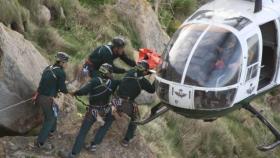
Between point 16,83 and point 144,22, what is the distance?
26.0ft

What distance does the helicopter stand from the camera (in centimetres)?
999

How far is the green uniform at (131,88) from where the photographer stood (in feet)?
36.6

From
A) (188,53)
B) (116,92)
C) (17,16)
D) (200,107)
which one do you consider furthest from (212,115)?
(17,16)

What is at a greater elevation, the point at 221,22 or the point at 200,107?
the point at 221,22

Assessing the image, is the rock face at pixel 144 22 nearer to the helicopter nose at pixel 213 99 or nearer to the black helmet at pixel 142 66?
the black helmet at pixel 142 66

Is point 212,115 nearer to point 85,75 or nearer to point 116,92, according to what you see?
point 116,92

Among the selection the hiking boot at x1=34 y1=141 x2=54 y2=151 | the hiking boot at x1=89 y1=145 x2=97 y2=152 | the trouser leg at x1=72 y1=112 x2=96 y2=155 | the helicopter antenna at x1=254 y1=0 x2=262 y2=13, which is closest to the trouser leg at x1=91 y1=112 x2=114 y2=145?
the hiking boot at x1=89 y1=145 x2=97 y2=152

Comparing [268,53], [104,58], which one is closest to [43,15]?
[104,58]

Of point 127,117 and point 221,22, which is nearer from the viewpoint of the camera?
point 221,22

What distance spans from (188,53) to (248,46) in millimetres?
1127

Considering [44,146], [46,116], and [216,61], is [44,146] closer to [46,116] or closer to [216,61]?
[46,116]

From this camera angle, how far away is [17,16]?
1452 centimetres

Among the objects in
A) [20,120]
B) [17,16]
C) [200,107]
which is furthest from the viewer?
[17,16]

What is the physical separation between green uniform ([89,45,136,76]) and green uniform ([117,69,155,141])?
88cm
